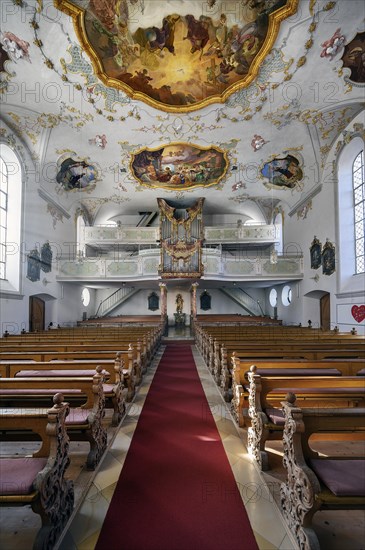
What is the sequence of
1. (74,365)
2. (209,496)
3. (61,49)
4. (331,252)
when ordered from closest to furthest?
(209,496) → (74,365) → (61,49) → (331,252)

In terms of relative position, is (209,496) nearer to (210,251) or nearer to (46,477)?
(46,477)

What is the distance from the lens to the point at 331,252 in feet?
37.3

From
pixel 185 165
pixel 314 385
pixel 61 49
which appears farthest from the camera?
pixel 185 165

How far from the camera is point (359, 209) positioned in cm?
1034

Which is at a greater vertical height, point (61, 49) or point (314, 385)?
point (61, 49)

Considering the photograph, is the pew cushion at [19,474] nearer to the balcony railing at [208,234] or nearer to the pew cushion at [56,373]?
the pew cushion at [56,373]

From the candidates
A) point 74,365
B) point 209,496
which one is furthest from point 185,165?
point 209,496

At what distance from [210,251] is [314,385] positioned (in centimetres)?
1286

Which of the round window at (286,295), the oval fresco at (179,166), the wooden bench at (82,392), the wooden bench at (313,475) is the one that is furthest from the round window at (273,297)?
the wooden bench at (313,475)

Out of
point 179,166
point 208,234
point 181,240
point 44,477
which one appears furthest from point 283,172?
point 44,477

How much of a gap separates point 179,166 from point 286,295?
9094mm

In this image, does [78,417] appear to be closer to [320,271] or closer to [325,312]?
[320,271]

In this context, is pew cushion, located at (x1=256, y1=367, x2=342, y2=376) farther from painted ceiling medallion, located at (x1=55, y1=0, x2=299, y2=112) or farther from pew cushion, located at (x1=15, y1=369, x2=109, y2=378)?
painted ceiling medallion, located at (x1=55, y1=0, x2=299, y2=112)

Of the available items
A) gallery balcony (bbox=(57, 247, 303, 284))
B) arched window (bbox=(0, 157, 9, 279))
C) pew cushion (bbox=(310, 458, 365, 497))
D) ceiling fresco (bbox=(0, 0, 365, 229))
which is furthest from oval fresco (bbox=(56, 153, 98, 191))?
pew cushion (bbox=(310, 458, 365, 497))
